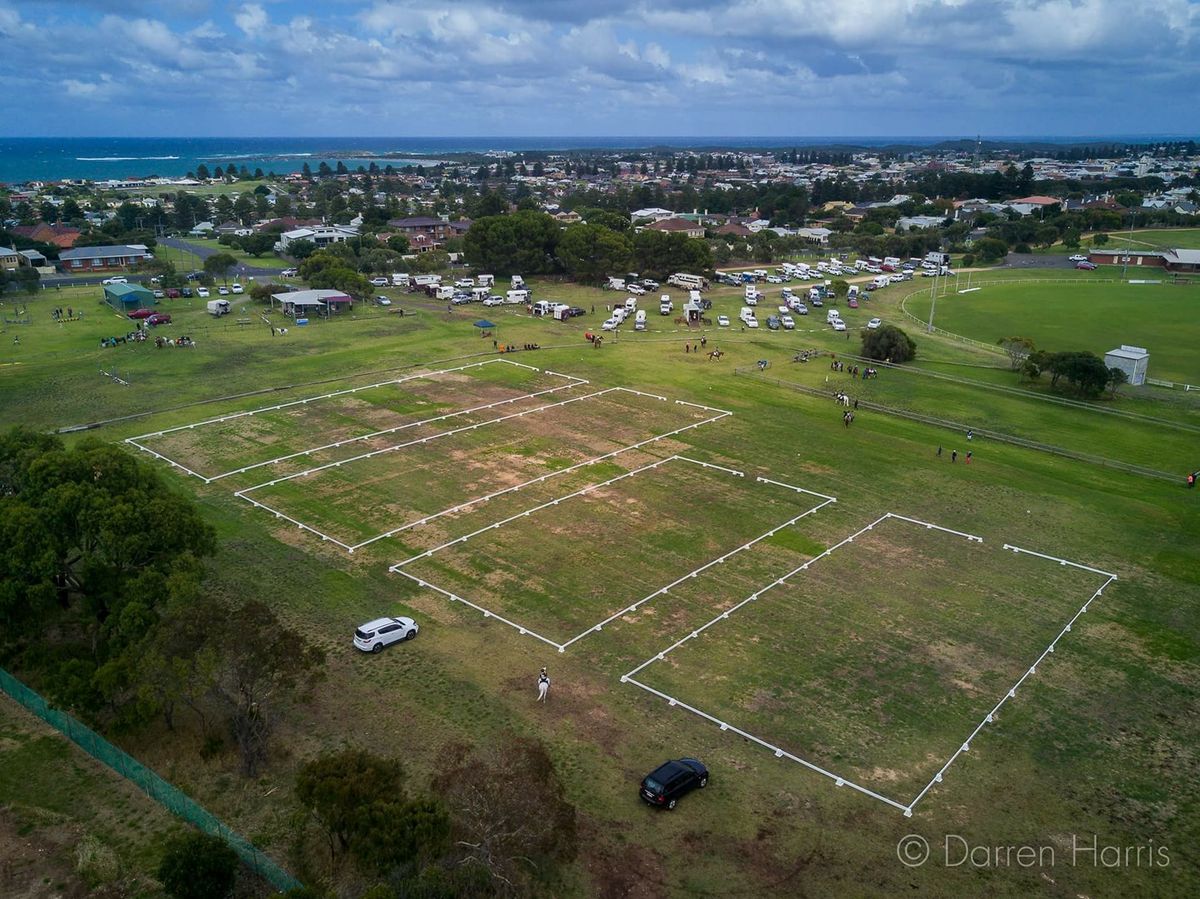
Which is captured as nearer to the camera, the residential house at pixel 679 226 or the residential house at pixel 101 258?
the residential house at pixel 101 258

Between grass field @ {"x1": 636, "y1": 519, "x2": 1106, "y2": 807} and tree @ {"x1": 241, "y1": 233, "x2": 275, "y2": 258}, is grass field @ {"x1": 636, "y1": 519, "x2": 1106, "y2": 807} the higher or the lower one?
the lower one

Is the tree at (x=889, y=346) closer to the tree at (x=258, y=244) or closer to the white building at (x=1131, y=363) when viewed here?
the white building at (x=1131, y=363)

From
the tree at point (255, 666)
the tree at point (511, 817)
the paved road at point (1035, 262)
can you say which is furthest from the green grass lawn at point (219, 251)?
the paved road at point (1035, 262)

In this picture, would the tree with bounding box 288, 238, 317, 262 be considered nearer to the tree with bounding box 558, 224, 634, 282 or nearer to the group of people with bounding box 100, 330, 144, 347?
the tree with bounding box 558, 224, 634, 282

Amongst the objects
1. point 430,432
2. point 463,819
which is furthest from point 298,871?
point 430,432

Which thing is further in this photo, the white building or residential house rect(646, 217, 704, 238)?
residential house rect(646, 217, 704, 238)

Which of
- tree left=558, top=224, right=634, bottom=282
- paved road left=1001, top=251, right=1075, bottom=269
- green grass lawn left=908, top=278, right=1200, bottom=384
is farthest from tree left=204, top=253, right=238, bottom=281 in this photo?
paved road left=1001, top=251, right=1075, bottom=269
